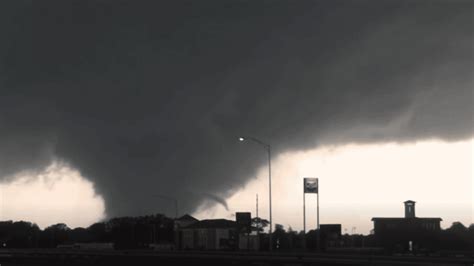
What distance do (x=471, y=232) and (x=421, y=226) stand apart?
42.6 ft

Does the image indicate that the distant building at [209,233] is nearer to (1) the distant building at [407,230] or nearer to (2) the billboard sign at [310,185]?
(1) the distant building at [407,230]

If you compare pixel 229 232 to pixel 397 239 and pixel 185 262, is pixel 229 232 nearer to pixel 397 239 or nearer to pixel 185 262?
pixel 397 239

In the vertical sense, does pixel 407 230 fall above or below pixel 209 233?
above

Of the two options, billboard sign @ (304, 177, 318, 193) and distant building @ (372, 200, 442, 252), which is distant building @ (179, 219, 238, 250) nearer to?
distant building @ (372, 200, 442, 252)

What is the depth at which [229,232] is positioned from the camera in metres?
161

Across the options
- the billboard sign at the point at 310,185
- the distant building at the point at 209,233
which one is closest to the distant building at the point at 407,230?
the distant building at the point at 209,233

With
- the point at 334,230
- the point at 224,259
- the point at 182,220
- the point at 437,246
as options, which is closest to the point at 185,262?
the point at 224,259

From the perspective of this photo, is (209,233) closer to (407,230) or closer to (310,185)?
(407,230)

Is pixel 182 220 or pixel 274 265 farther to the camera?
pixel 182 220

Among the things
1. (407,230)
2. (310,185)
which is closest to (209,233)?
(407,230)

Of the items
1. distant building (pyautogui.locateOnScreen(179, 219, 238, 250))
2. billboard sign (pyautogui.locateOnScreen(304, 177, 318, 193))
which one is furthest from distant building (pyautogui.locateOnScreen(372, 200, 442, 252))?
billboard sign (pyautogui.locateOnScreen(304, 177, 318, 193))

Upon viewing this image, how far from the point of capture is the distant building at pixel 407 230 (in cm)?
→ 14738

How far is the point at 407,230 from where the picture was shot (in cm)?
15162

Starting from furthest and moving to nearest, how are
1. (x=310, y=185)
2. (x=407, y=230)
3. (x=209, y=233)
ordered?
(x=209, y=233) → (x=407, y=230) → (x=310, y=185)
